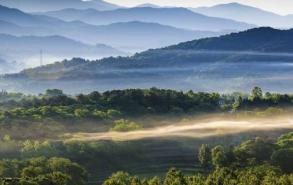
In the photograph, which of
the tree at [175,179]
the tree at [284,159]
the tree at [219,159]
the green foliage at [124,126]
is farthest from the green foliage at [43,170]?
the green foliage at [124,126]

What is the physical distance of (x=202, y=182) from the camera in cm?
6400

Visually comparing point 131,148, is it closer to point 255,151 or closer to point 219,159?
point 219,159

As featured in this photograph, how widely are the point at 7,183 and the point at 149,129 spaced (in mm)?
65525

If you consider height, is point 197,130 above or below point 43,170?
above

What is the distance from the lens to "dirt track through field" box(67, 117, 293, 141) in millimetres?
112100

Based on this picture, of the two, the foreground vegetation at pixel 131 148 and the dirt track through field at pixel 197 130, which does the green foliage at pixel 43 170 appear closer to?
the foreground vegetation at pixel 131 148

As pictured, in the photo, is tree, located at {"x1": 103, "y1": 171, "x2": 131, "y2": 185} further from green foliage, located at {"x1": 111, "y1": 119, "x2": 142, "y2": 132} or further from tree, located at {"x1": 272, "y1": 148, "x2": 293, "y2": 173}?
green foliage, located at {"x1": 111, "y1": 119, "x2": 142, "y2": 132}

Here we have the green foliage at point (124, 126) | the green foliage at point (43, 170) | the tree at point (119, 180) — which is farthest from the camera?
the green foliage at point (124, 126)

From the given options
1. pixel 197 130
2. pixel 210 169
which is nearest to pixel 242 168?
pixel 210 169

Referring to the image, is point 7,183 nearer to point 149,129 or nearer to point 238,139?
point 238,139

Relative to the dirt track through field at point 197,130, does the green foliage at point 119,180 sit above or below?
below

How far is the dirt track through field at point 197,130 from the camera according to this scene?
112 metres

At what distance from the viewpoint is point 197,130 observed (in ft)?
388

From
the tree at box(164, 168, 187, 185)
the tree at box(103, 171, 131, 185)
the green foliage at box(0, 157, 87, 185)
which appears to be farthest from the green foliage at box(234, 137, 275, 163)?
the green foliage at box(0, 157, 87, 185)
